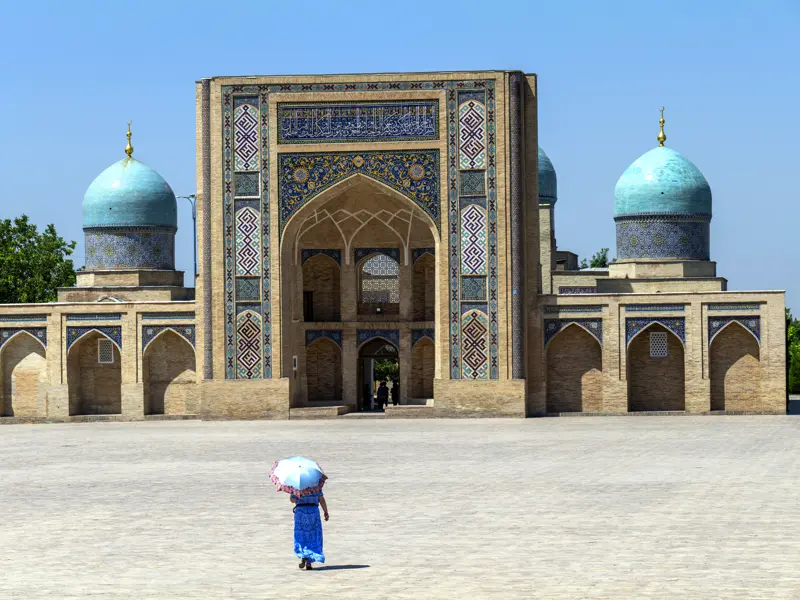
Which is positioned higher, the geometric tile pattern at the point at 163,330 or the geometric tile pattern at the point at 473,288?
the geometric tile pattern at the point at 473,288

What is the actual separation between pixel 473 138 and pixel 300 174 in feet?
10.1

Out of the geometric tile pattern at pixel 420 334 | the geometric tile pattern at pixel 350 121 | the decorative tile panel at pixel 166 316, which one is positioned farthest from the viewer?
the geometric tile pattern at pixel 420 334

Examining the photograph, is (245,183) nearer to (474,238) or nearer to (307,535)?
(474,238)

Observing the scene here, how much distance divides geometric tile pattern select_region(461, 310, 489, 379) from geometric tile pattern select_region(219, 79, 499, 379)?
0.11 m

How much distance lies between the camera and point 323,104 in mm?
25219

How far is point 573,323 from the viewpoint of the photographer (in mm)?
25578

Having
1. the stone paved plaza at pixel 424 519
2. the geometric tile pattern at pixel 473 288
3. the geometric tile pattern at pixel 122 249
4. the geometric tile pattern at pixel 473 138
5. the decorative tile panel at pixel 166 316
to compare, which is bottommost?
the stone paved plaza at pixel 424 519

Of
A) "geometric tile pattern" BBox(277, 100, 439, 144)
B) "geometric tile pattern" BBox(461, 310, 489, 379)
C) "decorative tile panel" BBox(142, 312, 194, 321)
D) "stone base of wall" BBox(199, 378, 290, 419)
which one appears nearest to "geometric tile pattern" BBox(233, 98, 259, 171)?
"geometric tile pattern" BBox(277, 100, 439, 144)

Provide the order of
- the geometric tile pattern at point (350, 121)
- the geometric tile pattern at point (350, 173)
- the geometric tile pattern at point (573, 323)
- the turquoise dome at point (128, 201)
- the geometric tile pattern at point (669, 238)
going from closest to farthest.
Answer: the geometric tile pattern at point (350, 173) < the geometric tile pattern at point (350, 121) < the geometric tile pattern at point (573, 323) < the geometric tile pattern at point (669, 238) < the turquoise dome at point (128, 201)

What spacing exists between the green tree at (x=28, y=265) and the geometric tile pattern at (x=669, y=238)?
15.3 meters

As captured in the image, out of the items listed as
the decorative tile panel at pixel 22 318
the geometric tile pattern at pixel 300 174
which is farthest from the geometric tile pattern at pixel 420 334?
the decorative tile panel at pixel 22 318

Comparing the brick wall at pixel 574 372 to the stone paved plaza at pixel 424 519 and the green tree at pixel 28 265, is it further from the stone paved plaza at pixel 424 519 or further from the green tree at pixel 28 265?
the green tree at pixel 28 265

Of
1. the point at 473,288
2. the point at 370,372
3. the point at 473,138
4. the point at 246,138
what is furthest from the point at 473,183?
the point at 370,372

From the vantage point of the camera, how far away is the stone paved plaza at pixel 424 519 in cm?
809
